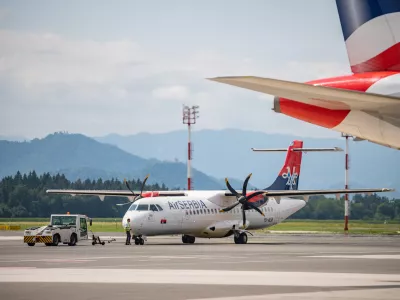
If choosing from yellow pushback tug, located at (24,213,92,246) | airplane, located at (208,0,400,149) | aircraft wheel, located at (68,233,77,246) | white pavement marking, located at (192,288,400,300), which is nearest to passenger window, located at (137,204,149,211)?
yellow pushback tug, located at (24,213,92,246)

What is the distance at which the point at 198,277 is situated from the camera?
28.2 meters

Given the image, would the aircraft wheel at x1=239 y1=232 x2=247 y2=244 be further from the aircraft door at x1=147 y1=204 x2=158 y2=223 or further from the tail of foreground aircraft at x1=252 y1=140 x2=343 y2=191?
the tail of foreground aircraft at x1=252 y1=140 x2=343 y2=191

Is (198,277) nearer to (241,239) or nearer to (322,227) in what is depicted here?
(241,239)

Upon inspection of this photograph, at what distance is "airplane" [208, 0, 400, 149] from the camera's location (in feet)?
63.3

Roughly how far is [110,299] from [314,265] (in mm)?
14774

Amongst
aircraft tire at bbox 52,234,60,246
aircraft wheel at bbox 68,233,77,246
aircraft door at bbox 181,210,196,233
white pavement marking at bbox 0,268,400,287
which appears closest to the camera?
white pavement marking at bbox 0,268,400,287

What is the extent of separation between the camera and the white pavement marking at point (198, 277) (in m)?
26.2

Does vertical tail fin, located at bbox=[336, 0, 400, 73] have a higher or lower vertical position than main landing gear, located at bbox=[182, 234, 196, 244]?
higher

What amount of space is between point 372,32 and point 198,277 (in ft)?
36.2

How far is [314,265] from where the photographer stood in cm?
3469

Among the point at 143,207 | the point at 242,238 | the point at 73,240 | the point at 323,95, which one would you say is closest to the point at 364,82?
the point at 323,95

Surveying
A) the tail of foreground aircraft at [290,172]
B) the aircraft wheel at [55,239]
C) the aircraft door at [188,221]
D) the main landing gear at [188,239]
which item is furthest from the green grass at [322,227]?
the aircraft wheel at [55,239]

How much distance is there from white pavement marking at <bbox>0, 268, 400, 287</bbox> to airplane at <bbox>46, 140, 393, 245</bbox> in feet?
92.5

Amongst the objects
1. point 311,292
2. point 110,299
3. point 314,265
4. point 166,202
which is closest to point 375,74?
point 311,292
